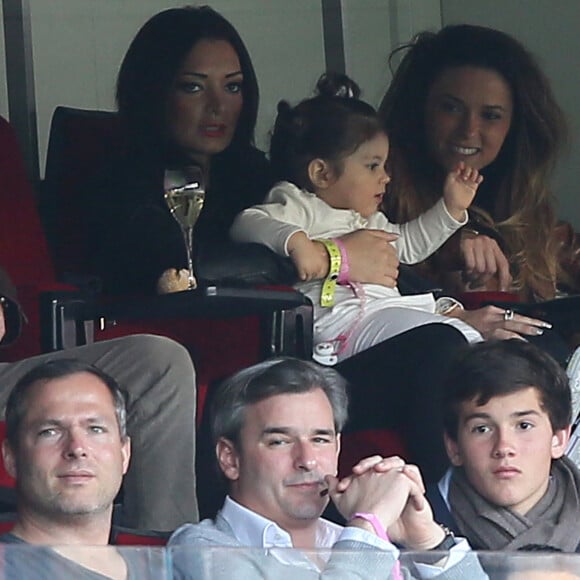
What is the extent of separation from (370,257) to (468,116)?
0.67m

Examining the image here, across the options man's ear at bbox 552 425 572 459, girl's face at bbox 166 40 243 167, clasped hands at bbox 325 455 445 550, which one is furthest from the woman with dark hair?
clasped hands at bbox 325 455 445 550

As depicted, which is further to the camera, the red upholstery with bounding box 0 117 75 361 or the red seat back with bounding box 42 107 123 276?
the red seat back with bounding box 42 107 123 276

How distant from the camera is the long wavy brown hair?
11.9ft

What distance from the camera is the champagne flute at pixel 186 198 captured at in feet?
10.1

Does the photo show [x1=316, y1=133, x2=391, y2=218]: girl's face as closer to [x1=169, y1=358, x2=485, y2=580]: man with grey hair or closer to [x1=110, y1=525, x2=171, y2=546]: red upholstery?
[x1=169, y1=358, x2=485, y2=580]: man with grey hair

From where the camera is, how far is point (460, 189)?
3.42 meters

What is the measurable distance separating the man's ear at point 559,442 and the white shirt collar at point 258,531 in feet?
1.43

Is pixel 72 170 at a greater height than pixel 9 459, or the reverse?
pixel 72 170

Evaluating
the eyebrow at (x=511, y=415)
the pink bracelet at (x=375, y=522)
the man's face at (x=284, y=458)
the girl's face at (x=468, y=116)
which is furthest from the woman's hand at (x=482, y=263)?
the pink bracelet at (x=375, y=522)

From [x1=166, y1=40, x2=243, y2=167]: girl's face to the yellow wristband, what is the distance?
436mm

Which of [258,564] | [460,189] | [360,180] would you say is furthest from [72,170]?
[258,564]

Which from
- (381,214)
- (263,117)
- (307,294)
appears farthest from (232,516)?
(263,117)

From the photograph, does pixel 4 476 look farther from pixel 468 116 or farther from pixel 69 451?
pixel 468 116

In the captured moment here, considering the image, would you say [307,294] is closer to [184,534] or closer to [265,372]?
[265,372]
